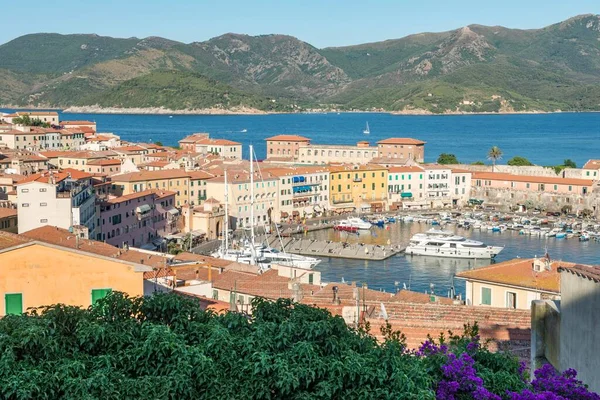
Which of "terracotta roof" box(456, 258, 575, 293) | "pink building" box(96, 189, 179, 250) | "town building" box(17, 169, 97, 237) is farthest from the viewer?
"pink building" box(96, 189, 179, 250)

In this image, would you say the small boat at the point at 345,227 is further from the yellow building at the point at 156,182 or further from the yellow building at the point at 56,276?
the yellow building at the point at 56,276

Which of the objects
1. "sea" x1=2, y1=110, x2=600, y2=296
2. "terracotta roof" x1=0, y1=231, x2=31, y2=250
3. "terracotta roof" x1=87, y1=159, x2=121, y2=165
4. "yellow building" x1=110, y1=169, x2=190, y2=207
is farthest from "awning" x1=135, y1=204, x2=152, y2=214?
"terracotta roof" x1=0, y1=231, x2=31, y2=250

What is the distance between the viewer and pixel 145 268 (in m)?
8.30

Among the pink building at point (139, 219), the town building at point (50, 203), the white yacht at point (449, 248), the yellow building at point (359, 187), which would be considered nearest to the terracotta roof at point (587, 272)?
the town building at point (50, 203)

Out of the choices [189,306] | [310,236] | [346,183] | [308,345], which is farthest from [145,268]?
[346,183]

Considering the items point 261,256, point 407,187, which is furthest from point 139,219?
point 407,187

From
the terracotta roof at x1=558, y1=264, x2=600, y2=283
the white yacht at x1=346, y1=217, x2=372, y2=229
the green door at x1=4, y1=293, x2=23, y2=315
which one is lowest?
the white yacht at x1=346, y1=217, x2=372, y2=229

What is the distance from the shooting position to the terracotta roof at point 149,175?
3941cm

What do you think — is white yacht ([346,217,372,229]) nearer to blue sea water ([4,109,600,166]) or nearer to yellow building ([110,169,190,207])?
yellow building ([110,169,190,207])

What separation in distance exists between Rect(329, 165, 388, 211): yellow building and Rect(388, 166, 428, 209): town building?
479mm

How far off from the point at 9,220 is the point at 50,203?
128cm

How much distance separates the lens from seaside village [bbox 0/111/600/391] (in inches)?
326

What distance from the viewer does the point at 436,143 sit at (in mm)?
Answer: 106062

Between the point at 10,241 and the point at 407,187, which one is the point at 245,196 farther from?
the point at 10,241
